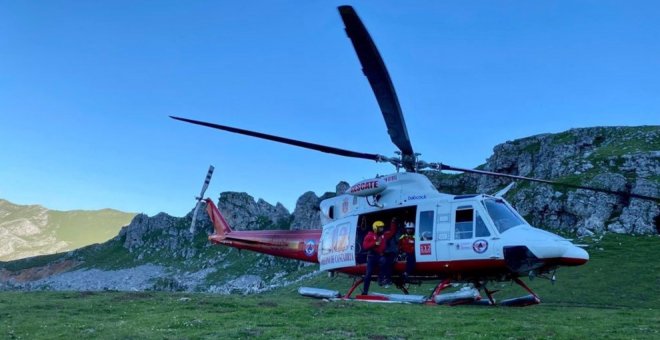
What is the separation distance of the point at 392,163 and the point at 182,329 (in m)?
9.27

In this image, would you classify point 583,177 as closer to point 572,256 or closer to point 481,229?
point 481,229

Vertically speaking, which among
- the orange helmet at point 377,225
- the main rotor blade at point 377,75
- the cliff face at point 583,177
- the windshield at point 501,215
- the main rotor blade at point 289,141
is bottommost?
the orange helmet at point 377,225

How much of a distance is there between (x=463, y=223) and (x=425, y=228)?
4.31 feet

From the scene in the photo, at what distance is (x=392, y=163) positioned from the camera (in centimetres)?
1841

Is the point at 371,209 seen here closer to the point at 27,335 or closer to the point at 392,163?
the point at 392,163

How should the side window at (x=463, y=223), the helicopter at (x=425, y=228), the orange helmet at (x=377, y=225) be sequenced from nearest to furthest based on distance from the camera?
the helicopter at (x=425, y=228) → the side window at (x=463, y=223) → the orange helmet at (x=377, y=225)

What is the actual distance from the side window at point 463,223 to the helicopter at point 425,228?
32mm

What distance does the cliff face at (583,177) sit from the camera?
167 feet

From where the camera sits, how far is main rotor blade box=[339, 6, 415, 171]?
1323 cm

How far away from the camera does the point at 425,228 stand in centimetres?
1817

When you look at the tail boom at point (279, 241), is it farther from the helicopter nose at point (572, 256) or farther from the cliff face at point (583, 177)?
the cliff face at point (583, 177)

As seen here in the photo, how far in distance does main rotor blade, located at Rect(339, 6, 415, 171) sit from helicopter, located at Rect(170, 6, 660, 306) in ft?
0.08

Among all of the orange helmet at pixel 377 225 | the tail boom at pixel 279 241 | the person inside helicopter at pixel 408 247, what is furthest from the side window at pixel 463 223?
the tail boom at pixel 279 241

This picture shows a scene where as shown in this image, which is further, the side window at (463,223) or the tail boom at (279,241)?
the tail boom at (279,241)
